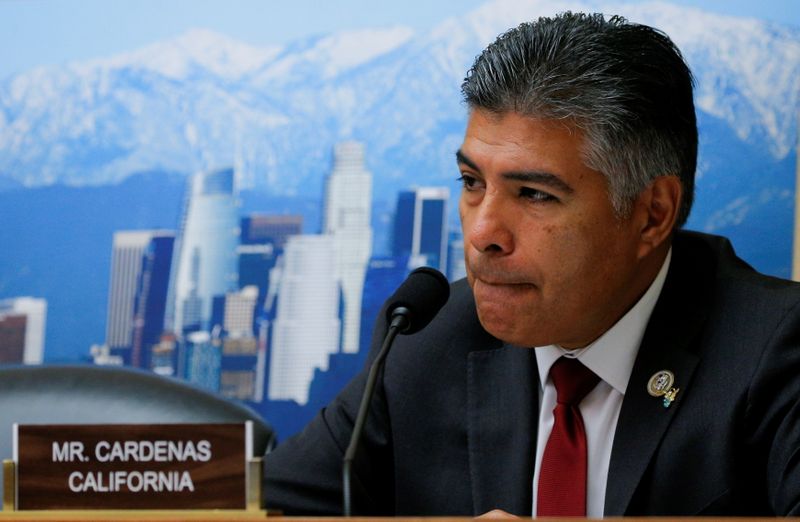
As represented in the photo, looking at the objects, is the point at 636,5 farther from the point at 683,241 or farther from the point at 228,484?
the point at 228,484

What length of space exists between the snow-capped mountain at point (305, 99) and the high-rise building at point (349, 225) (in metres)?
0.05

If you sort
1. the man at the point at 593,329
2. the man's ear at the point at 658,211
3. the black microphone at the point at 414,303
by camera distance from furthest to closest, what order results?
the man's ear at the point at 658,211, the man at the point at 593,329, the black microphone at the point at 414,303

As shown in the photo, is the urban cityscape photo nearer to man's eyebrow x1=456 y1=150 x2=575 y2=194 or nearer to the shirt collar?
the shirt collar

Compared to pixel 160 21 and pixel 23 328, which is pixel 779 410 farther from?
pixel 23 328

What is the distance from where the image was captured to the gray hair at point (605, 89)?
64.3 inches

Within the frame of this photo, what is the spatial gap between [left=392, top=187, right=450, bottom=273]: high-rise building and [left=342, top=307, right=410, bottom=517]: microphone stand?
1.93 m

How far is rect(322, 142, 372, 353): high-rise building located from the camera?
3525 mm

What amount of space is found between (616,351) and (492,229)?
316 millimetres

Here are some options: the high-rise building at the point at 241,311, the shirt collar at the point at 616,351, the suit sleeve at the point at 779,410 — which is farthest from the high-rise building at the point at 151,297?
the suit sleeve at the point at 779,410

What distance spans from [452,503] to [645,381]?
37 centimetres

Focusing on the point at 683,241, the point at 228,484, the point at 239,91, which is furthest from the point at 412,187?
the point at 228,484

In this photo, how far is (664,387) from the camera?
1.70 metres

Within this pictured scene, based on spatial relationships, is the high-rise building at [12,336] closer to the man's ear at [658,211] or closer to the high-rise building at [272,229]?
the high-rise building at [272,229]

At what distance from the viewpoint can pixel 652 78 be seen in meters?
1.67
